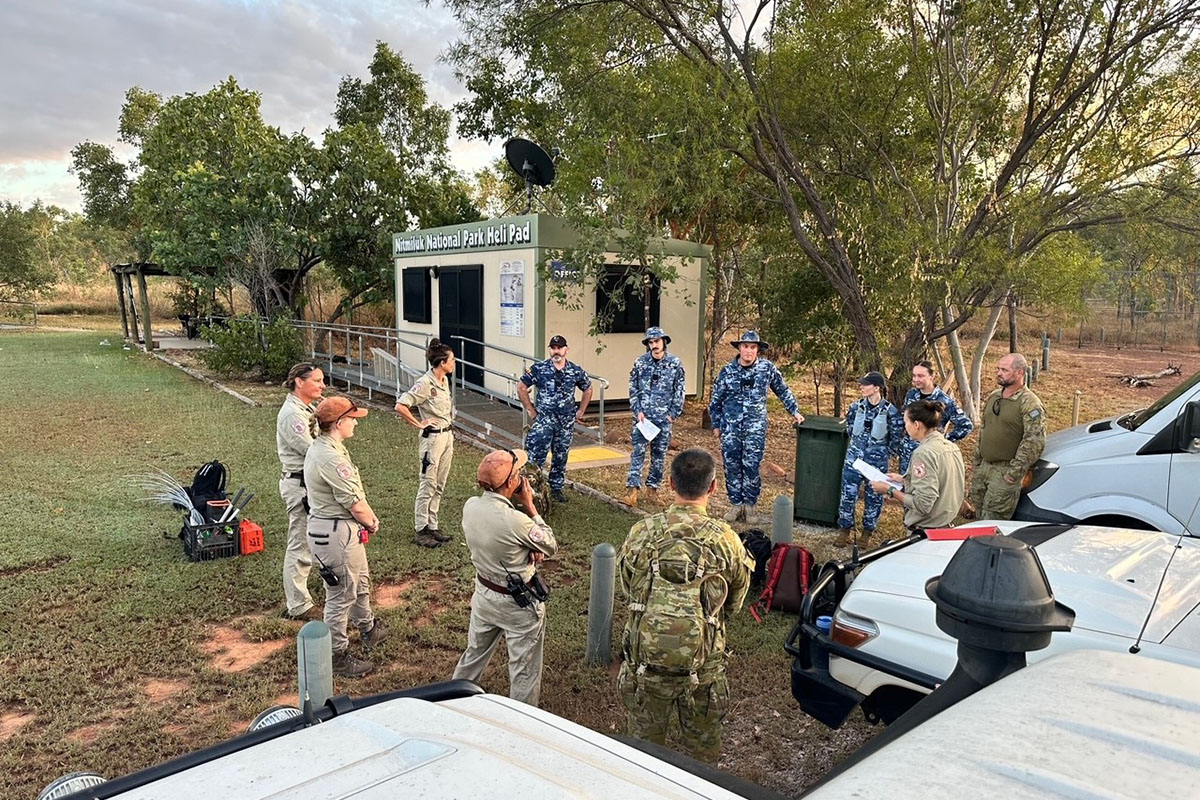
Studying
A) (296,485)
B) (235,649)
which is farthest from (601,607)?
(235,649)

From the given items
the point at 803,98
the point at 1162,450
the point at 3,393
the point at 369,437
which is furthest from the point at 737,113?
the point at 3,393

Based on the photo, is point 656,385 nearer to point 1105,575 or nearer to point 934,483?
point 934,483

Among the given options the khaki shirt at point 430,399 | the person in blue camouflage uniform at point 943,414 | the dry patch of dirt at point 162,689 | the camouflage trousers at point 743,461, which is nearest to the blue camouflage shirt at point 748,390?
the camouflage trousers at point 743,461

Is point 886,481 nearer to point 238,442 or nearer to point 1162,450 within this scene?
point 1162,450

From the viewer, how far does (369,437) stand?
1062 centimetres

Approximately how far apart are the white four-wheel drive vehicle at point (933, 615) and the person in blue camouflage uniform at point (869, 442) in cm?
276

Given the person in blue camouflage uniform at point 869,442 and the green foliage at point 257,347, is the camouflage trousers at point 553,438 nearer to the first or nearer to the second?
the person in blue camouflage uniform at point 869,442

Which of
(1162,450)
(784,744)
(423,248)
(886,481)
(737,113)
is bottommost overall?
(784,744)

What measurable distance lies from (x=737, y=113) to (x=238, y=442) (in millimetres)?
7675

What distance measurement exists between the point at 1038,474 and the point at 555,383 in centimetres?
422

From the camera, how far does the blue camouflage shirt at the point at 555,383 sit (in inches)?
294

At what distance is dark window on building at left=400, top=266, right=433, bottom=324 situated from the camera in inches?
568

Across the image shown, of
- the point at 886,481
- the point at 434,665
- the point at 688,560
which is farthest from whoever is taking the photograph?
the point at 886,481

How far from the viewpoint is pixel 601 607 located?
4.34 m
